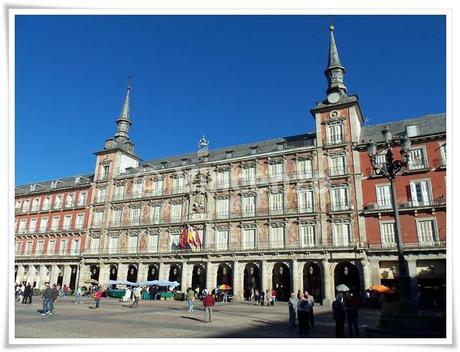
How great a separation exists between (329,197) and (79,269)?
3104cm

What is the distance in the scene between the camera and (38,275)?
1889 inches

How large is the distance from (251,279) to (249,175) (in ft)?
35.1

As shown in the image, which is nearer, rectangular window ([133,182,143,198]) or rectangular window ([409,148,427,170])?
rectangular window ([409,148,427,170])

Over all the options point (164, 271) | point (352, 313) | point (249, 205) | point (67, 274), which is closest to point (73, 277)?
point (67, 274)

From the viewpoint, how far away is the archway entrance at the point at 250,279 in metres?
36.6

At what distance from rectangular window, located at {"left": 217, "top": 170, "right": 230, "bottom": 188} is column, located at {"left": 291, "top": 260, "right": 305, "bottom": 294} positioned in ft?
37.0

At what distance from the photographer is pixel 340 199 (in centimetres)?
3350

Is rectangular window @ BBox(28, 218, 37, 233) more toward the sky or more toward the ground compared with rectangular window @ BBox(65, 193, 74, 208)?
more toward the ground

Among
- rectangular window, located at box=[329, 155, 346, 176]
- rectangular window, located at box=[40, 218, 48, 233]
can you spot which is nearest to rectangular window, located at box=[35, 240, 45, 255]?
rectangular window, located at box=[40, 218, 48, 233]

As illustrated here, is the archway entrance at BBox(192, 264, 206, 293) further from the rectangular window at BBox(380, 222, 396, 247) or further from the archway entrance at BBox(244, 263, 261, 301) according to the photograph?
the rectangular window at BBox(380, 222, 396, 247)

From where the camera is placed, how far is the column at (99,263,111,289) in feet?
141

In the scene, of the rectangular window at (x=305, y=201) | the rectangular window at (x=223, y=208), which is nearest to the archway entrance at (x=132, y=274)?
the rectangular window at (x=223, y=208)

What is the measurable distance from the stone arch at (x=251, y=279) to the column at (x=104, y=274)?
16977 millimetres
